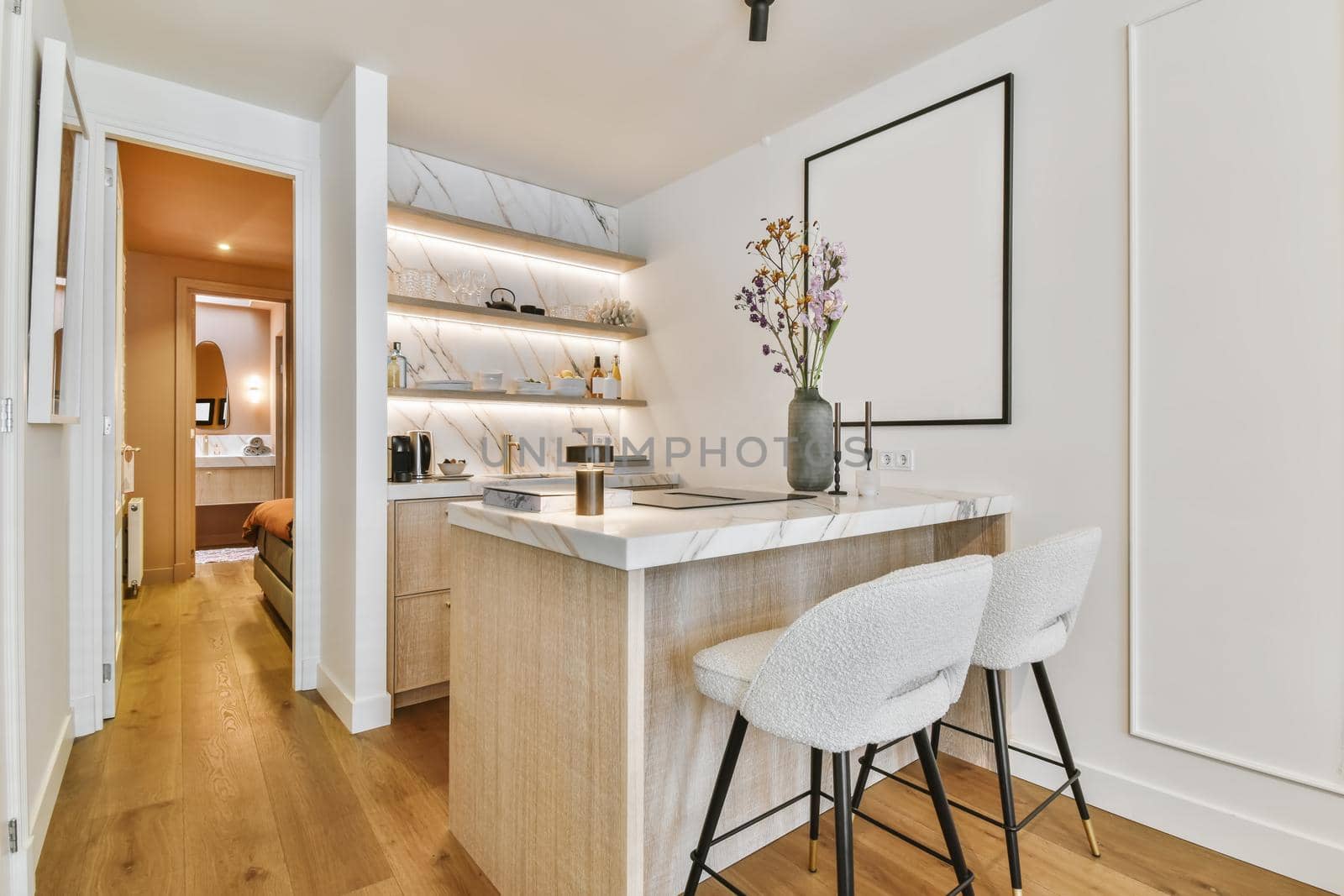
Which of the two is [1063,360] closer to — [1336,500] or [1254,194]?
[1254,194]

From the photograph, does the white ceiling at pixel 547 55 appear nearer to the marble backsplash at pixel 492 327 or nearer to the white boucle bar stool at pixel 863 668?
the marble backsplash at pixel 492 327

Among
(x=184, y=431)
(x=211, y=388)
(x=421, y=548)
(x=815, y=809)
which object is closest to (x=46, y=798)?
(x=421, y=548)

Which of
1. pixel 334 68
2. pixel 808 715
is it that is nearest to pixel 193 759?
pixel 808 715

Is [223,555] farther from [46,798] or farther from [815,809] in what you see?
[815,809]

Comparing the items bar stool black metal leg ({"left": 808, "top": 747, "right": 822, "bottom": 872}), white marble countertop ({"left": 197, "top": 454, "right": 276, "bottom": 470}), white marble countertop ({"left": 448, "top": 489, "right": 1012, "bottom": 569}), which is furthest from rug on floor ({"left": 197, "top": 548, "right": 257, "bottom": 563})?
bar stool black metal leg ({"left": 808, "top": 747, "right": 822, "bottom": 872})

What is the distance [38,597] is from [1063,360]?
10.0 ft

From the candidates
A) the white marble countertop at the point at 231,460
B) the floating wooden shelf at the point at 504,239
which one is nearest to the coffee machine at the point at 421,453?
the floating wooden shelf at the point at 504,239

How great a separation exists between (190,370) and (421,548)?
375cm

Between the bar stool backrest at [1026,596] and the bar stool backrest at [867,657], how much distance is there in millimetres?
399

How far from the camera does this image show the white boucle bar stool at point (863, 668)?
1.12m

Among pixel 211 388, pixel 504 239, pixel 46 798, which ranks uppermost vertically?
pixel 504 239

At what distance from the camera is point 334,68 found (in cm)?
265

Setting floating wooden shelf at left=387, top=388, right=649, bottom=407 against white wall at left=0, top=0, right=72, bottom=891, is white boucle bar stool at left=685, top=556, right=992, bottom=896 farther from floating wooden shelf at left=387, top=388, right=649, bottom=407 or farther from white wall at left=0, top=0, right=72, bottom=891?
floating wooden shelf at left=387, top=388, right=649, bottom=407

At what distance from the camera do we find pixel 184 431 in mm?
5219
